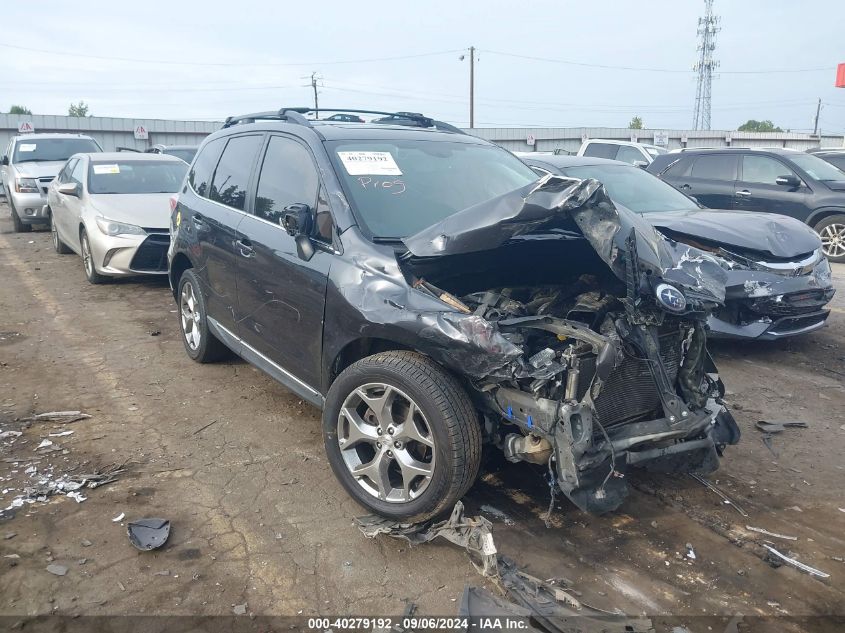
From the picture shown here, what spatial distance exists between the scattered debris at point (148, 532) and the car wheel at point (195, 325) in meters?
2.27

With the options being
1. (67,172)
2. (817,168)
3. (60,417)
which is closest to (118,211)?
(67,172)

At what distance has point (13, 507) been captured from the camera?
3631mm

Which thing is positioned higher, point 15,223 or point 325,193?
point 325,193

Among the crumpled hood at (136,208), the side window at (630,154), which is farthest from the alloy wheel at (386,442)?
the side window at (630,154)

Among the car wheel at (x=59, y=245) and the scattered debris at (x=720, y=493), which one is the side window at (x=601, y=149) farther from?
the scattered debris at (x=720, y=493)

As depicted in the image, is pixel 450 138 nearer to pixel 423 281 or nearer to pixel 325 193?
pixel 325 193

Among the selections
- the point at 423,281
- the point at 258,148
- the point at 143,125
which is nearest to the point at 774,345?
the point at 423,281

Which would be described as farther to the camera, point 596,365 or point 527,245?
Answer: point 527,245

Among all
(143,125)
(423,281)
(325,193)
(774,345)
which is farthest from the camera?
(143,125)

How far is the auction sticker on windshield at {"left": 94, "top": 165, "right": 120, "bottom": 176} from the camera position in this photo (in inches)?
381

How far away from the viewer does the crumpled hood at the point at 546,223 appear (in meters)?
3.23

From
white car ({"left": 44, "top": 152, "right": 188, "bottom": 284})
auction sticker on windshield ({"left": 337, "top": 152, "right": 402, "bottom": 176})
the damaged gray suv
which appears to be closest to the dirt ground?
the damaged gray suv

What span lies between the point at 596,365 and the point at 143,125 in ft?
99.0

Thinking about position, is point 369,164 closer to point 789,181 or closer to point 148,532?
point 148,532
